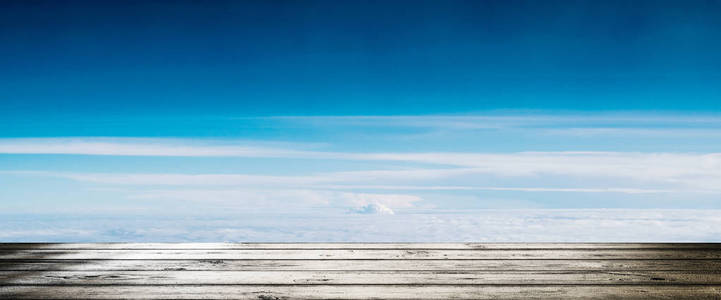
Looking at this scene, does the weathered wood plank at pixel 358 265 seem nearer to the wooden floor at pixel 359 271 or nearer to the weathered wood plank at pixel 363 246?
the wooden floor at pixel 359 271

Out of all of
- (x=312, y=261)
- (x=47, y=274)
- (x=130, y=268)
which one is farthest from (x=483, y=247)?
(x=47, y=274)

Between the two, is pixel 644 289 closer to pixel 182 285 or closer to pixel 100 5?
pixel 182 285

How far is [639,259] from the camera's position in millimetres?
2744

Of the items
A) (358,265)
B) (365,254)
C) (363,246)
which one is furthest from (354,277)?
(363,246)

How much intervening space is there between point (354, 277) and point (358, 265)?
10.6 inches

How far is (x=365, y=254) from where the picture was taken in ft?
9.49

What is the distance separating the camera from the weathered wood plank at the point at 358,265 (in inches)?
99.7

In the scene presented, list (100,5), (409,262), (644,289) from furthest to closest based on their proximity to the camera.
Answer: (100,5), (409,262), (644,289)

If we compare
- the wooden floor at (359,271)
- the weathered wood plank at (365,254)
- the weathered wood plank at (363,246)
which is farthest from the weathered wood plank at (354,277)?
the weathered wood plank at (363,246)

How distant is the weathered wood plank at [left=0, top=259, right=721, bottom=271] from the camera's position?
2.53m

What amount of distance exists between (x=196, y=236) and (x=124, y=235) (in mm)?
34788

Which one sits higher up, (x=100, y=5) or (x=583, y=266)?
(x=100, y=5)

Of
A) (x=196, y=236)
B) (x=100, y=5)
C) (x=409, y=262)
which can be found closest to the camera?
(x=409, y=262)

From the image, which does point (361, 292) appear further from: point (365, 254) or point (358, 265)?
point (365, 254)
